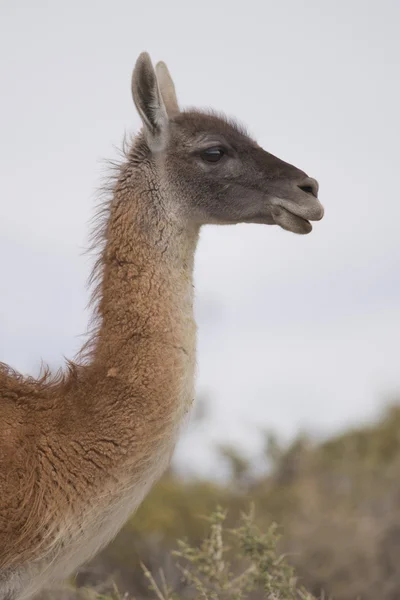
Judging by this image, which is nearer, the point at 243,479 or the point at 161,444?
the point at 161,444

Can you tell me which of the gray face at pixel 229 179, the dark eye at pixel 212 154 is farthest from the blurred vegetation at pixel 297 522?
the dark eye at pixel 212 154

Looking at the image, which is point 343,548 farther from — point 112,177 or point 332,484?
point 112,177

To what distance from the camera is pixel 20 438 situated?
4457 millimetres

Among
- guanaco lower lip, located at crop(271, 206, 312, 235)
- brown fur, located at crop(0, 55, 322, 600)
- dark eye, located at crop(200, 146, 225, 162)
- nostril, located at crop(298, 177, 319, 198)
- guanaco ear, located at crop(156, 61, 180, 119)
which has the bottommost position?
brown fur, located at crop(0, 55, 322, 600)

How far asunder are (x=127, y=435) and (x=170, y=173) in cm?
145

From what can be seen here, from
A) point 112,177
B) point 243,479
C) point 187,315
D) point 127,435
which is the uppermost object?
point 243,479

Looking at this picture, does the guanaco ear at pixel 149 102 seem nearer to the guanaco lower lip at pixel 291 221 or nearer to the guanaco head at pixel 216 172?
the guanaco head at pixel 216 172

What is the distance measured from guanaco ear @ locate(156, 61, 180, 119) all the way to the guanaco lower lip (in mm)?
1052

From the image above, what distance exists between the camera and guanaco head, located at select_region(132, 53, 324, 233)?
5.13m

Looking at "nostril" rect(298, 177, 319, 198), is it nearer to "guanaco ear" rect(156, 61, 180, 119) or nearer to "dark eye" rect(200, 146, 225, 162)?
"dark eye" rect(200, 146, 225, 162)

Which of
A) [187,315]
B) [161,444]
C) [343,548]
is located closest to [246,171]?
[187,315]

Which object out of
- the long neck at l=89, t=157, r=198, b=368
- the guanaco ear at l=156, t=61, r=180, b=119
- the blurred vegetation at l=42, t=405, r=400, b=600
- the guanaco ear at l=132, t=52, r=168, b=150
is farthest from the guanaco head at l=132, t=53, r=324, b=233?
the blurred vegetation at l=42, t=405, r=400, b=600

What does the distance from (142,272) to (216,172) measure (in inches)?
30.8

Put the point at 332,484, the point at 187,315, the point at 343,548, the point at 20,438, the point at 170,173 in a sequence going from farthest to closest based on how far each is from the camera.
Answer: the point at 332,484
the point at 343,548
the point at 170,173
the point at 187,315
the point at 20,438
